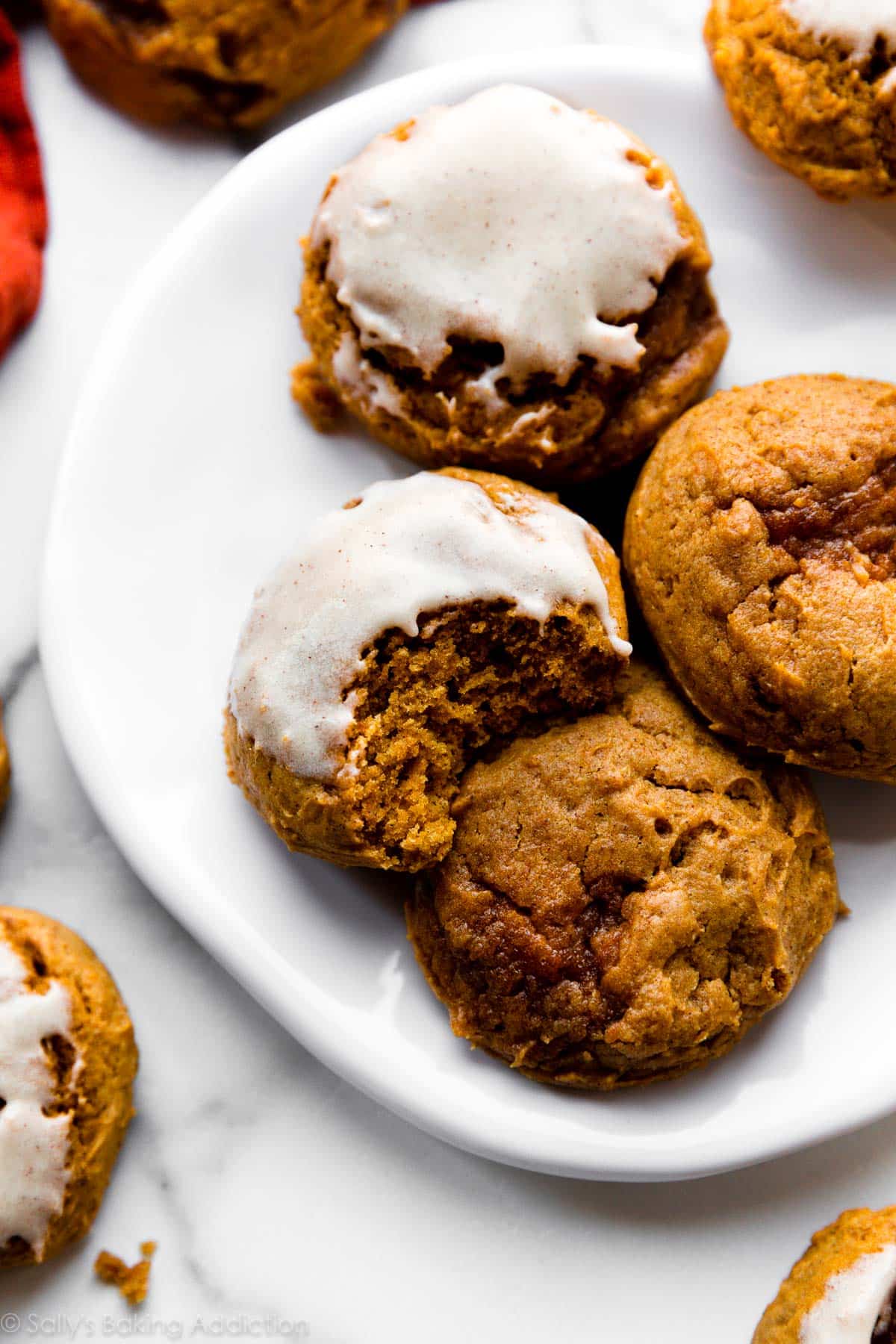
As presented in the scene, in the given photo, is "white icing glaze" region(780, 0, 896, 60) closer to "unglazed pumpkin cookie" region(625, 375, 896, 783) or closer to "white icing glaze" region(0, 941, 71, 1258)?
"unglazed pumpkin cookie" region(625, 375, 896, 783)

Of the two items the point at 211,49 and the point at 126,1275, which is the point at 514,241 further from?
the point at 126,1275

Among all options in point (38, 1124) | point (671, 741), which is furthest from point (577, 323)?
point (38, 1124)

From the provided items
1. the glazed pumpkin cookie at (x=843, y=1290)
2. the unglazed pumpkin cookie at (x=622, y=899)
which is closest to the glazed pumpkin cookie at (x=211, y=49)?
the unglazed pumpkin cookie at (x=622, y=899)

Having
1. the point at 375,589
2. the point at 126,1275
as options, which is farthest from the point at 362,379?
the point at 126,1275

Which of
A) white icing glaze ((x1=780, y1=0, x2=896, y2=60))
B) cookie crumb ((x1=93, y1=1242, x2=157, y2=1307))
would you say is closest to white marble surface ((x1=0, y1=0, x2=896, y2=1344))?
cookie crumb ((x1=93, y1=1242, x2=157, y2=1307))

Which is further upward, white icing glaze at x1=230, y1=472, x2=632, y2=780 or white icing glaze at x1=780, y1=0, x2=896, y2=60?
→ white icing glaze at x1=780, y1=0, x2=896, y2=60

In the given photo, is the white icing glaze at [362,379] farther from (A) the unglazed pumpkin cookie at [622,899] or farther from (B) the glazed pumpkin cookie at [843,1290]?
(B) the glazed pumpkin cookie at [843,1290]

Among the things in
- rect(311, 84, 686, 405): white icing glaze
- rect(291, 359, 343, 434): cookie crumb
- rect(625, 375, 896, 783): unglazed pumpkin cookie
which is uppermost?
rect(311, 84, 686, 405): white icing glaze

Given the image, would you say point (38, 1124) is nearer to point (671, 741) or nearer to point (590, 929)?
point (590, 929)
